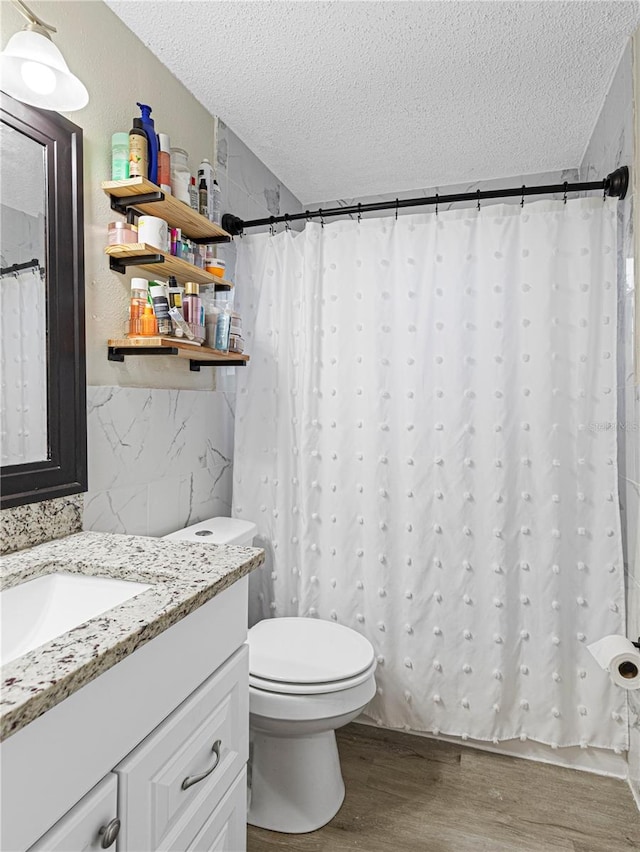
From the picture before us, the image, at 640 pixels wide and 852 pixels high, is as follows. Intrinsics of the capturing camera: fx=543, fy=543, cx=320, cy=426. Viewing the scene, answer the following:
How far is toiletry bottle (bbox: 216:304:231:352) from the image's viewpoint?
1870 millimetres

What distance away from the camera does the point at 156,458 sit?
179 centimetres

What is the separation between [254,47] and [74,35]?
20.9 inches

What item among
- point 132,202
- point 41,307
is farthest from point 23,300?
point 132,202

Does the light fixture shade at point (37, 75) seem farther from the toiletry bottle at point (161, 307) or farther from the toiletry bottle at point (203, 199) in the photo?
the toiletry bottle at point (203, 199)

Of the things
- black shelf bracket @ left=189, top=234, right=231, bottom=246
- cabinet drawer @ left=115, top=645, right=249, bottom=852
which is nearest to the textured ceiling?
black shelf bracket @ left=189, top=234, right=231, bottom=246

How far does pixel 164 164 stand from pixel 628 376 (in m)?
1.58

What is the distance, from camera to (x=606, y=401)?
1.79 meters

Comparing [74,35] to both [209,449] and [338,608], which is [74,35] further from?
[338,608]

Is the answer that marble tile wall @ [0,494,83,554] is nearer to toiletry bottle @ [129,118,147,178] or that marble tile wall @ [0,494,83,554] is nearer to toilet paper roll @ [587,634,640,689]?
toiletry bottle @ [129,118,147,178]

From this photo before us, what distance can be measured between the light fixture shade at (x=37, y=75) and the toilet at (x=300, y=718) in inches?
46.2

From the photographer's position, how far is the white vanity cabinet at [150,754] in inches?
26.1

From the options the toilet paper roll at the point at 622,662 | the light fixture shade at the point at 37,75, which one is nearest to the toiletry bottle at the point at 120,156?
the light fixture shade at the point at 37,75

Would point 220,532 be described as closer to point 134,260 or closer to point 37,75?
point 134,260

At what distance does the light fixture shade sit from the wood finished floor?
77.5 inches
